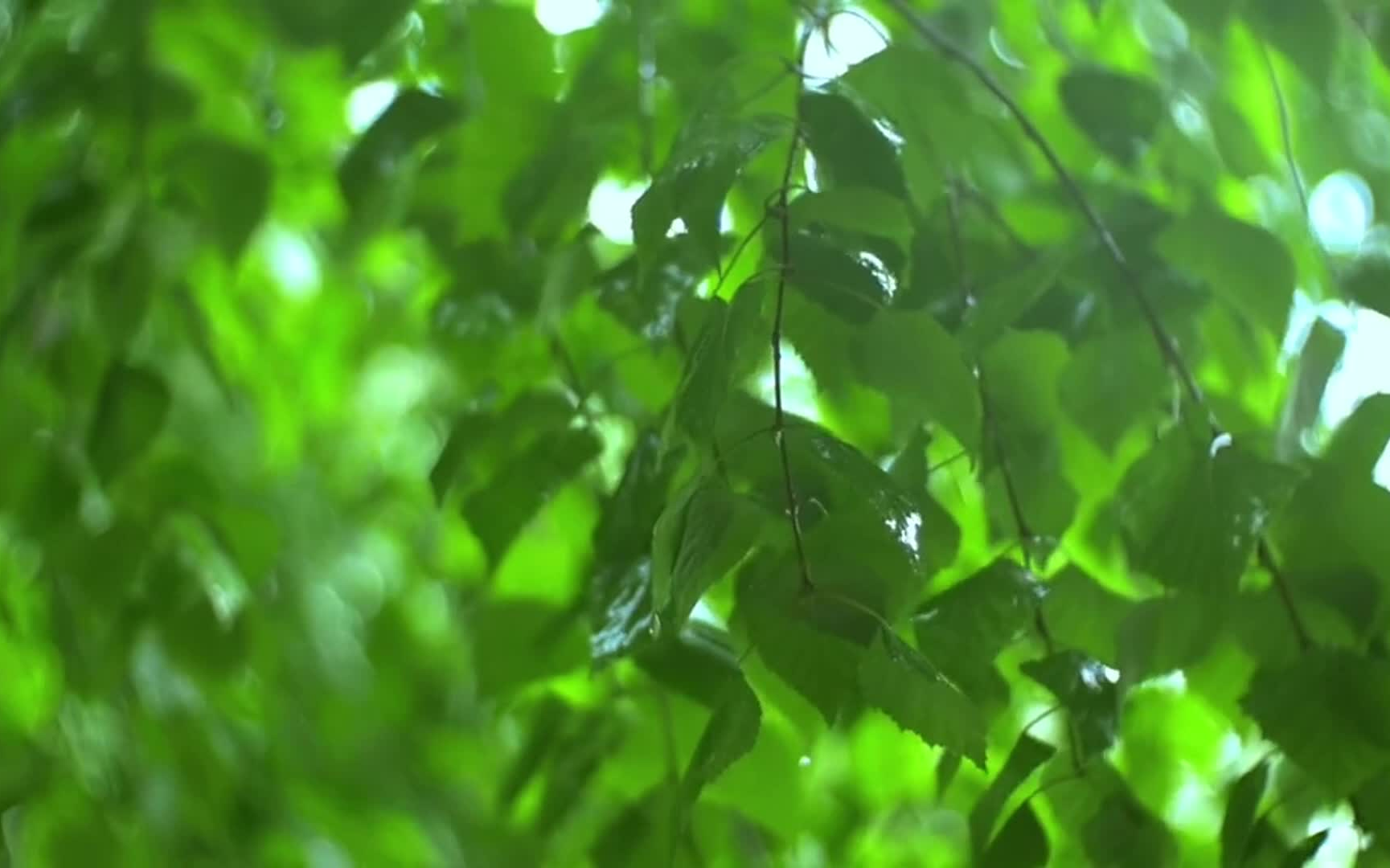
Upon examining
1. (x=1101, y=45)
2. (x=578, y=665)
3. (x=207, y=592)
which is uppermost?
(x=1101, y=45)

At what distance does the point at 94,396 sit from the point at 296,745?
0.26 m

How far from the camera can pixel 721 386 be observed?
1.17 feet

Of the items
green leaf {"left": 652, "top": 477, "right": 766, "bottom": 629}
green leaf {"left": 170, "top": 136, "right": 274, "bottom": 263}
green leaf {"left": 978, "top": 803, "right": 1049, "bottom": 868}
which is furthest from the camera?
green leaf {"left": 170, "top": 136, "right": 274, "bottom": 263}

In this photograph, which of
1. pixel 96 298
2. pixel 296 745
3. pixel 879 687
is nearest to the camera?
pixel 879 687

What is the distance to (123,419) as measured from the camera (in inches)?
24.7

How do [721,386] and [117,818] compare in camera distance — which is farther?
[117,818]

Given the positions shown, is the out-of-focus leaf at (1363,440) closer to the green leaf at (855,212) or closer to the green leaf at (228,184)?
the green leaf at (855,212)

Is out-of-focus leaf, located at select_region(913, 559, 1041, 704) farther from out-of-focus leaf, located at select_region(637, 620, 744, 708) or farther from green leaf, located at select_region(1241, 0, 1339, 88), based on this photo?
green leaf, located at select_region(1241, 0, 1339, 88)

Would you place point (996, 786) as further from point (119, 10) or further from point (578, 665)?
point (119, 10)

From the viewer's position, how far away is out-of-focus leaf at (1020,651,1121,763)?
43 centimetres

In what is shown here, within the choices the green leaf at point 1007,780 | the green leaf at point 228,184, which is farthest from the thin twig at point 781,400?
the green leaf at point 228,184

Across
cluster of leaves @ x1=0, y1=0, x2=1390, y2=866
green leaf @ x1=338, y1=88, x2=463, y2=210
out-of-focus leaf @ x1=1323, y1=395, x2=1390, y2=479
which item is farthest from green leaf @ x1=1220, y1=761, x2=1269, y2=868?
green leaf @ x1=338, y1=88, x2=463, y2=210

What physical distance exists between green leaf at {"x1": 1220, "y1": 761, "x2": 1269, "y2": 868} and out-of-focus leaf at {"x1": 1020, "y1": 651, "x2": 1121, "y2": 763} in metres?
0.05

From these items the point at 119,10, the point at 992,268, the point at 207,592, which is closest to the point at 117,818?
the point at 207,592
